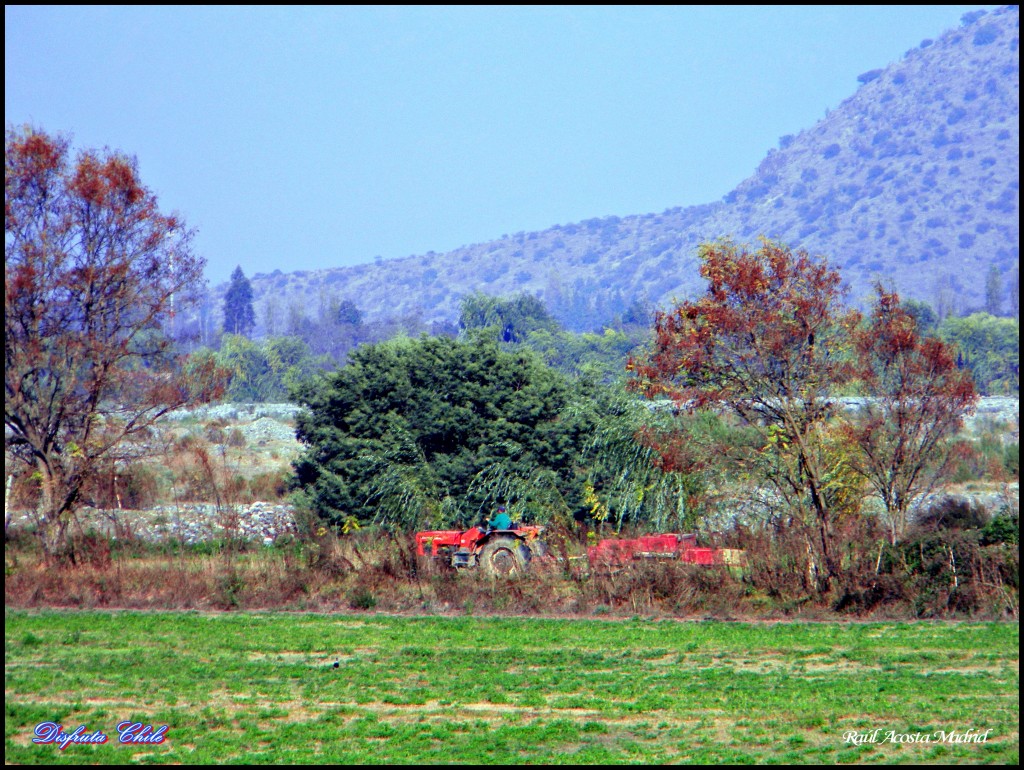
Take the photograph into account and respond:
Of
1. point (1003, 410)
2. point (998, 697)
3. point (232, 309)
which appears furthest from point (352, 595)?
point (232, 309)

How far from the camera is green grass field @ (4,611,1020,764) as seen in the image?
9.04 meters

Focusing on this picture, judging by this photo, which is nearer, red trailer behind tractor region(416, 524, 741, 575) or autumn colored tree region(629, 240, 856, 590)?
red trailer behind tractor region(416, 524, 741, 575)

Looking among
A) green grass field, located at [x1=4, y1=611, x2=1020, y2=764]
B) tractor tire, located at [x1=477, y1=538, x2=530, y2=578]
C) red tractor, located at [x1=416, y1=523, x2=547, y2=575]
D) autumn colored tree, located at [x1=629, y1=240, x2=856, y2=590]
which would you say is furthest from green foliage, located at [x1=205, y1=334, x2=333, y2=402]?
green grass field, located at [x1=4, y1=611, x2=1020, y2=764]

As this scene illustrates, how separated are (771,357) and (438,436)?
1202 centimetres

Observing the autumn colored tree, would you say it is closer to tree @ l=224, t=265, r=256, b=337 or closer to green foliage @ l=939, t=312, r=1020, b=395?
green foliage @ l=939, t=312, r=1020, b=395

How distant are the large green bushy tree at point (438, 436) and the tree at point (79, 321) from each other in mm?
5897

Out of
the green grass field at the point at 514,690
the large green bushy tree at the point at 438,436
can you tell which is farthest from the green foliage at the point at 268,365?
the green grass field at the point at 514,690

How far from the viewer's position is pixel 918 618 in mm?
15773

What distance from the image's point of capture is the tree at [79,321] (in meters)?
21.9

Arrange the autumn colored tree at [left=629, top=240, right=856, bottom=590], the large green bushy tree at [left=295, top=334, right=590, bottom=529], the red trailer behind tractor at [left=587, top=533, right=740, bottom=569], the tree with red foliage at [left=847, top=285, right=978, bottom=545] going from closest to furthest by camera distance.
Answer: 1. the red trailer behind tractor at [left=587, top=533, right=740, bottom=569]
2. the autumn colored tree at [left=629, top=240, right=856, bottom=590]
3. the tree with red foliage at [left=847, top=285, right=978, bottom=545]
4. the large green bushy tree at [left=295, top=334, right=590, bottom=529]

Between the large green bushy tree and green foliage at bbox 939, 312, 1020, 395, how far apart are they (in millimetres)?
59388

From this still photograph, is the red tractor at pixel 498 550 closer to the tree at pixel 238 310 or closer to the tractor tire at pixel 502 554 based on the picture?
the tractor tire at pixel 502 554

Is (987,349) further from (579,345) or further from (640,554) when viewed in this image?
(640,554)

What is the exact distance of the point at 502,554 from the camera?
19.9 meters
